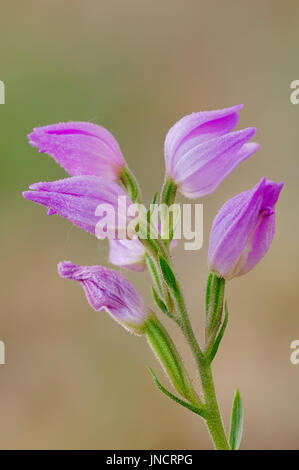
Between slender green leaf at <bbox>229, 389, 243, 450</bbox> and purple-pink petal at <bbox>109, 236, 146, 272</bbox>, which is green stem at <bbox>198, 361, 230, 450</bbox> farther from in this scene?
purple-pink petal at <bbox>109, 236, 146, 272</bbox>

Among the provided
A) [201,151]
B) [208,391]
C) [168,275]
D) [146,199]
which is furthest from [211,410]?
[146,199]

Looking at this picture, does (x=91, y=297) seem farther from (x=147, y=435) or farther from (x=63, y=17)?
(x=63, y=17)

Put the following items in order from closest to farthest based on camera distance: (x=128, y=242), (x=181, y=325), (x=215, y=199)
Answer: (x=181, y=325) → (x=128, y=242) → (x=215, y=199)

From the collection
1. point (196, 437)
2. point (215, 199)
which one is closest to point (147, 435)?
point (196, 437)

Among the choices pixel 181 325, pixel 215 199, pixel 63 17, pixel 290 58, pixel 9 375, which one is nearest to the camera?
pixel 181 325

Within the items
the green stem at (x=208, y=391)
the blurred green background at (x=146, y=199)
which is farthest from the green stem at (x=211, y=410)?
the blurred green background at (x=146, y=199)

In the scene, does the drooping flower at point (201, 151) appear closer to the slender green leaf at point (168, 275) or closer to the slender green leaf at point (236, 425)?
the slender green leaf at point (168, 275)

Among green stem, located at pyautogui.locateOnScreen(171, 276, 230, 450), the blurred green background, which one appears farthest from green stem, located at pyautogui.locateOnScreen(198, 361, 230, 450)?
the blurred green background

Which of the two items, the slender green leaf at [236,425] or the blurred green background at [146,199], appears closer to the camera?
the slender green leaf at [236,425]
